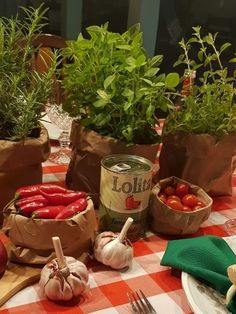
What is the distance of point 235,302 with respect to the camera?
671 mm

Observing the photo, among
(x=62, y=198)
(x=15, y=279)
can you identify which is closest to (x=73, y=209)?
(x=62, y=198)

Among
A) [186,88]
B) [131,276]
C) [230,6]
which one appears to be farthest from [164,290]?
[230,6]

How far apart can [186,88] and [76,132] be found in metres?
0.30

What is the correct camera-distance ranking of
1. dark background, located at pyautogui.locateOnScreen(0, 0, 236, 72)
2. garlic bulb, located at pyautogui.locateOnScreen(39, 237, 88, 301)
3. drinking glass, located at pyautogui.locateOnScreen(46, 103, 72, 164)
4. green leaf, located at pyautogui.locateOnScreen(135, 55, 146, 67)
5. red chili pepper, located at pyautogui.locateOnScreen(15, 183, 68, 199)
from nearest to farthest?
garlic bulb, located at pyautogui.locateOnScreen(39, 237, 88, 301) < red chili pepper, located at pyautogui.locateOnScreen(15, 183, 68, 199) < green leaf, located at pyautogui.locateOnScreen(135, 55, 146, 67) < drinking glass, located at pyautogui.locateOnScreen(46, 103, 72, 164) < dark background, located at pyautogui.locateOnScreen(0, 0, 236, 72)

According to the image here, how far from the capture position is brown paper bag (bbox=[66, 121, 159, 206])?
91 centimetres

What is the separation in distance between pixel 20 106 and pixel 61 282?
34 centimetres

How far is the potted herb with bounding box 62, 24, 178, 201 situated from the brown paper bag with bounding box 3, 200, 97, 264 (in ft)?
→ 0.69

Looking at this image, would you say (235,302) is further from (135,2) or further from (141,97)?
(135,2)

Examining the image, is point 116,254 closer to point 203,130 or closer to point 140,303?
point 140,303

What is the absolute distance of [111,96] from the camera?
875 mm

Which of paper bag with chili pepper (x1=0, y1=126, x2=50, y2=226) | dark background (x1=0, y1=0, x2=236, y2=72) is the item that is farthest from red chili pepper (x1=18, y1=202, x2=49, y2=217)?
dark background (x1=0, y1=0, x2=236, y2=72)

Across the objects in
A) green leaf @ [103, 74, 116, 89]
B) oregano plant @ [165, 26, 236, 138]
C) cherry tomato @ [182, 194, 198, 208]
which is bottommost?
cherry tomato @ [182, 194, 198, 208]

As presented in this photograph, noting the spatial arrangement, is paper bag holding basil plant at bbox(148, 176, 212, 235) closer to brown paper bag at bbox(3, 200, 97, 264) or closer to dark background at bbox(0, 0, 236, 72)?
brown paper bag at bbox(3, 200, 97, 264)

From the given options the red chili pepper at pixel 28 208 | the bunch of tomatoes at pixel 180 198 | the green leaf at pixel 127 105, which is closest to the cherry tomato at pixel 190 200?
the bunch of tomatoes at pixel 180 198
